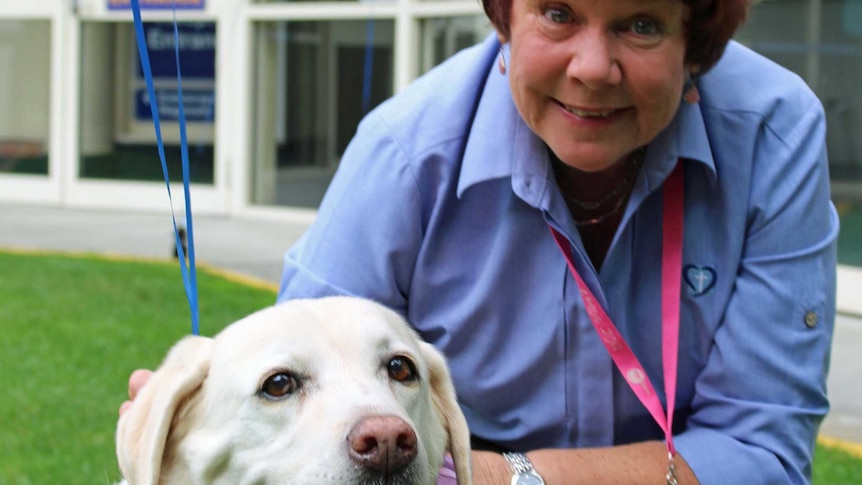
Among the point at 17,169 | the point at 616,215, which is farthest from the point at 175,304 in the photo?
the point at 17,169

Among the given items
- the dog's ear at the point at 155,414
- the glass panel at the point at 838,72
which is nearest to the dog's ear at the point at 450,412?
the dog's ear at the point at 155,414

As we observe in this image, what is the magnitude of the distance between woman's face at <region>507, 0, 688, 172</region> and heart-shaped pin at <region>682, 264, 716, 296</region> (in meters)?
0.37

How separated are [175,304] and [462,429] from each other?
20.9 ft

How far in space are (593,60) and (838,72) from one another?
272 inches

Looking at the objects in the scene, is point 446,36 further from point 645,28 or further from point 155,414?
point 155,414

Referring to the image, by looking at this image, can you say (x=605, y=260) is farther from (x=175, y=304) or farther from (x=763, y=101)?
(x=175, y=304)

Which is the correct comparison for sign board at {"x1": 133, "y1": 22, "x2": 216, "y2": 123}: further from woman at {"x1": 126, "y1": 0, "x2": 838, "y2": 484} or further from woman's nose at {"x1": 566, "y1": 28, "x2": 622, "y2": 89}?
woman's nose at {"x1": 566, "y1": 28, "x2": 622, "y2": 89}

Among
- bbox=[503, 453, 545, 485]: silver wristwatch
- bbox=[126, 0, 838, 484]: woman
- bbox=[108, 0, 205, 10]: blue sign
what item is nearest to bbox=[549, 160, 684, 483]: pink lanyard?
bbox=[126, 0, 838, 484]: woman

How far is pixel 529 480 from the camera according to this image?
2988 millimetres

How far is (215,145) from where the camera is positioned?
14.9 meters

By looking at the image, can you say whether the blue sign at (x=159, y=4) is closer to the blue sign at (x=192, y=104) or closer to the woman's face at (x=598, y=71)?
the blue sign at (x=192, y=104)

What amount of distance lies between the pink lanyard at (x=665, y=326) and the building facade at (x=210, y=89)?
29.1 feet

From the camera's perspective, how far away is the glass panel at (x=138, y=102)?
1497cm

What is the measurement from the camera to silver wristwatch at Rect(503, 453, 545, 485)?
2.98 m
